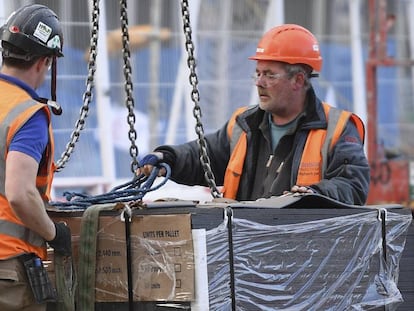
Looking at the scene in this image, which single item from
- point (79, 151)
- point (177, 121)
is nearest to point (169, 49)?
point (177, 121)

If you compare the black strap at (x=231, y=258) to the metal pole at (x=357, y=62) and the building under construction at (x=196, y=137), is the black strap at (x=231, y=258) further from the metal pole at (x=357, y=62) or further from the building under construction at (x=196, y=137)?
the metal pole at (x=357, y=62)

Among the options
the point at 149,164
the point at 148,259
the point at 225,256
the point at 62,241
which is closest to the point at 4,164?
the point at 62,241

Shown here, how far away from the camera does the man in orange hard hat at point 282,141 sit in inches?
225

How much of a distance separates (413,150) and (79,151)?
15.0 ft

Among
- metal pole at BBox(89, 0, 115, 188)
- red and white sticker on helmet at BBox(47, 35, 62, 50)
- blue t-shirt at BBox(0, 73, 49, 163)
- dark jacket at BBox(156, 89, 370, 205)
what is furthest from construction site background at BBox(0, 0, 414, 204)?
blue t-shirt at BBox(0, 73, 49, 163)

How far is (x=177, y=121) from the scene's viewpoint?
1306cm

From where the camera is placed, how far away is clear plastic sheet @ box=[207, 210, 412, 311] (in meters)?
4.64

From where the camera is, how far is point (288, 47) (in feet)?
19.7

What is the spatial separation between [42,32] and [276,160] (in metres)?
1.71

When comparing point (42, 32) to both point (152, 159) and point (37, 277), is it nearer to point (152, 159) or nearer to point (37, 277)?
point (37, 277)

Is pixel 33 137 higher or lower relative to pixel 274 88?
lower

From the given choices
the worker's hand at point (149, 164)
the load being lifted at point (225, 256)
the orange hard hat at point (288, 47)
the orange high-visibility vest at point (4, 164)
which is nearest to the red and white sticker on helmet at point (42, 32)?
the orange high-visibility vest at point (4, 164)

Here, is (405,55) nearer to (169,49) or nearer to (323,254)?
(169,49)

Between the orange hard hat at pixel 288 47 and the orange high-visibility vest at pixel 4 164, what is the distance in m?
1.77
